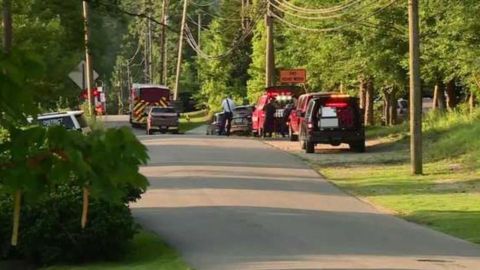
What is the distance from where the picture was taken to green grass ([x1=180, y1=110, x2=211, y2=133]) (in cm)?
7386

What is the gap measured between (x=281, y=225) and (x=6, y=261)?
14.7 feet

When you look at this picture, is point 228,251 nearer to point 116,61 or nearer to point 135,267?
point 135,267

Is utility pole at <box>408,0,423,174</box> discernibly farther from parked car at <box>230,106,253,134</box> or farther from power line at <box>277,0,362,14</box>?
parked car at <box>230,106,253,134</box>

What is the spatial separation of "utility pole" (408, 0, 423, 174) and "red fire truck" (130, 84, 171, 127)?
44599 mm

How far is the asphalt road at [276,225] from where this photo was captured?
11055mm

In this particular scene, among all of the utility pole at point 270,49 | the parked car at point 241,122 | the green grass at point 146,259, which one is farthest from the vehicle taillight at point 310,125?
the utility pole at point 270,49

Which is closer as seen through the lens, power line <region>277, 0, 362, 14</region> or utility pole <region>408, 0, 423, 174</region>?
utility pole <region>408, 0, 423, 174</region>

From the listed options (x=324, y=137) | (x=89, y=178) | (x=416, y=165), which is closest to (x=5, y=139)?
(x=89, y=178)

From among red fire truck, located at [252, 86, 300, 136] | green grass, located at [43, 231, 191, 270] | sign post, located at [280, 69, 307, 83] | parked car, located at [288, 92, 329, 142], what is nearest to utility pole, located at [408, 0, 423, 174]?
parked car, located at [288, 92, 329, 142]

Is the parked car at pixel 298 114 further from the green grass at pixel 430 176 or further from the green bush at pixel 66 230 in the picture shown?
the green bush at pixel 66 230

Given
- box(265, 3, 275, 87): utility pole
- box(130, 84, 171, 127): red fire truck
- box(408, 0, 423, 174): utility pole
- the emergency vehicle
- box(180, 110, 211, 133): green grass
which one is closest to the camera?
box(408, 0, 423, 174): utility pole

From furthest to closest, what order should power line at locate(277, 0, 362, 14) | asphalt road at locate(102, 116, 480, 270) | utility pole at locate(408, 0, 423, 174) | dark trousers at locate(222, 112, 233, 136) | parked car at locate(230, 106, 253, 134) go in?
parked car at locate(230, 106, 253, 134)
dark trousers at locate(222, 112, 233, 136)
power line at locate(277, 0, 362, 14)
utility pole at locate(408, 0, 423, 174)
asphalt road at locate(102, 116, 480, 270)

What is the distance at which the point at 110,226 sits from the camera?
11312 mm

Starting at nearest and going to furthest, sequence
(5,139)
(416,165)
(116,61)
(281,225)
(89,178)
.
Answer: (89,178), (5,139), (281,225), (416,165), (116,61)
